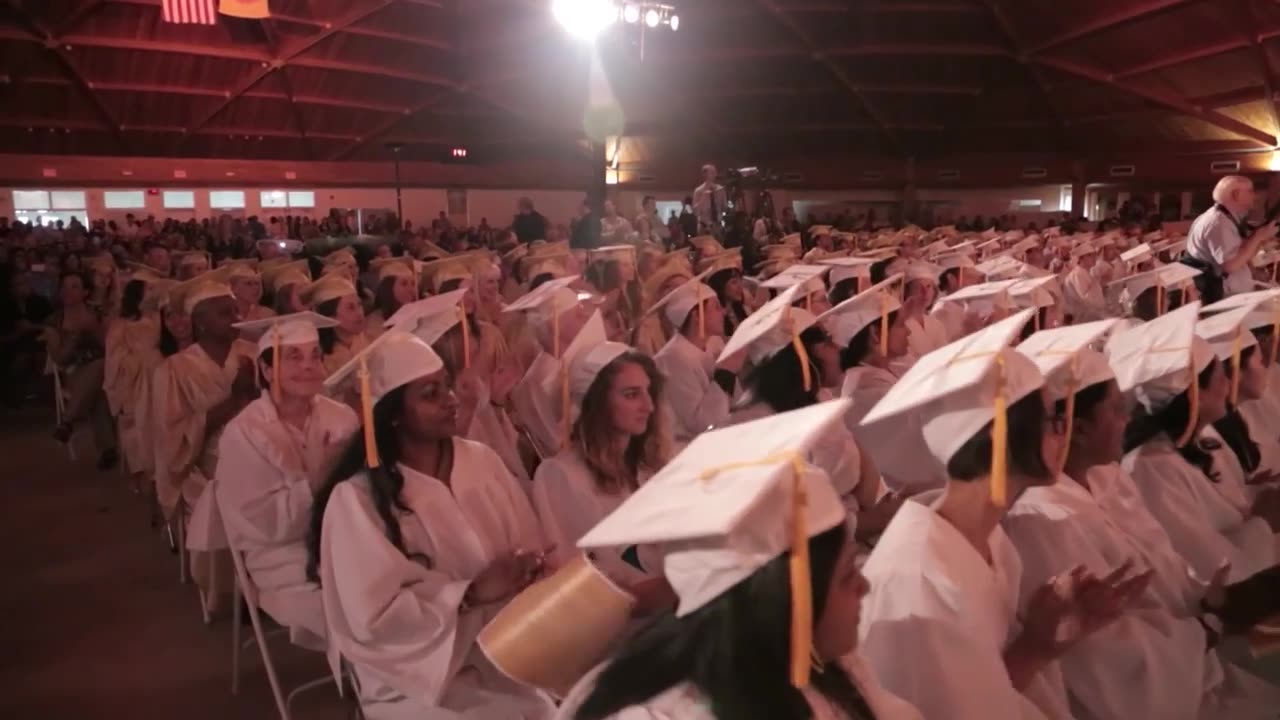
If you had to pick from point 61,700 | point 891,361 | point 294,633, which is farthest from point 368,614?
point 891,361

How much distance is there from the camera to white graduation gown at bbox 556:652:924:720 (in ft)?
4.83

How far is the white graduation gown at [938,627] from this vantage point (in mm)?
1956

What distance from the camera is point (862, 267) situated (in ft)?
22.3

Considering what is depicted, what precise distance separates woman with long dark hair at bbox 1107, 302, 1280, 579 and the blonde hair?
5.66ft

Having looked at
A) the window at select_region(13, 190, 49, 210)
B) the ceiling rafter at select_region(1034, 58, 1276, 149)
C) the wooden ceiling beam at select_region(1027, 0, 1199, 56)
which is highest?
the wooden ceiling beam at select_region(1027, 0, 1199, 56)

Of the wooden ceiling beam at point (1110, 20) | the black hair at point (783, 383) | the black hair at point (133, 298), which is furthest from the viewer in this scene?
the wooden ceiling beam at point (1110, 20)

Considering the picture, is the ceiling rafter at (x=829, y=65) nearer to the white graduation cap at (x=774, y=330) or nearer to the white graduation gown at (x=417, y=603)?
the white graduation cap at (x=774, y=330)

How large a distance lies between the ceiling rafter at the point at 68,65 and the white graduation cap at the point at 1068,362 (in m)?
21.1

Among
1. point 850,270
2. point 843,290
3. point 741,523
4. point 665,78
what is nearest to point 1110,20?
point 665,78

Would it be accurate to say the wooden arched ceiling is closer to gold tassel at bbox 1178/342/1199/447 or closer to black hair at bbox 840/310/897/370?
black hair at bbox 840/310/897/370

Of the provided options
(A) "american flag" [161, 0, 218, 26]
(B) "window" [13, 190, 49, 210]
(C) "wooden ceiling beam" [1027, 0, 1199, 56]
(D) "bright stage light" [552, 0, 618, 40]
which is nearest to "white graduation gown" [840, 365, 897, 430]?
(D) "bright stage light" [552, 0, 618, 40]

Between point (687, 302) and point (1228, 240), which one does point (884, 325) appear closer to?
point (687, 302)

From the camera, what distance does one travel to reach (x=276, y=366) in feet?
12.4

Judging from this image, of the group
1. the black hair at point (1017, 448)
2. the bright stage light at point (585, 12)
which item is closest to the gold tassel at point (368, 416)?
the black hair at point (1017, 448)
